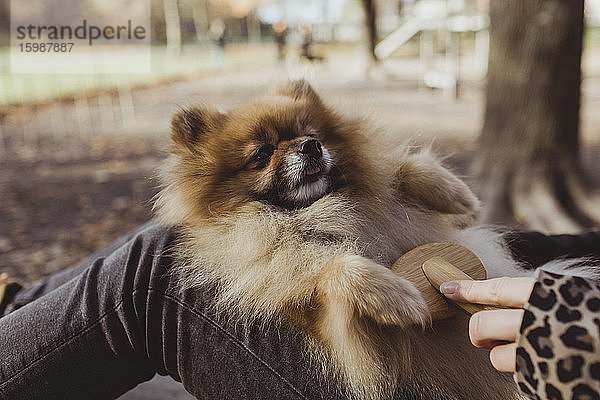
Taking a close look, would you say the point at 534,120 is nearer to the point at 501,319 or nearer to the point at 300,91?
the point at 300,91

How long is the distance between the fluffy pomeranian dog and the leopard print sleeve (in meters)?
0.28

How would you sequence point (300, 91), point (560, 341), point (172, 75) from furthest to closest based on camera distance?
point (172, 75)
point (300, 91)
point (560, 341)

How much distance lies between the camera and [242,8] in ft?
143

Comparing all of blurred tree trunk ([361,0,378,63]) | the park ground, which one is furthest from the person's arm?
blurred tree trunk ([361,0,378,63])

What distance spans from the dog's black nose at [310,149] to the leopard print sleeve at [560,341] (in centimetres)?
78

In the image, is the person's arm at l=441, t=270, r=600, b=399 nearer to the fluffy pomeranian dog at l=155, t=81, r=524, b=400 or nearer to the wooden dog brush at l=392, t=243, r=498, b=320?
the wooden dog brush at l=392, t=243, r=498, b=320

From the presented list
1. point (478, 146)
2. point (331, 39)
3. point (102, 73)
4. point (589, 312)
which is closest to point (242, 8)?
point (331, 39)

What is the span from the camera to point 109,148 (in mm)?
8547

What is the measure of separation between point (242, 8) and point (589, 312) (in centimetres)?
4562

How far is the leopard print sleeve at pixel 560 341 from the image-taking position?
3.13 feet

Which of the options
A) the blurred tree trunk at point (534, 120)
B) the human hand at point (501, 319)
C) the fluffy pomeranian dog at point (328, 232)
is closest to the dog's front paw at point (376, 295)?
the fluffy pomeranian dog at point (328, 232)

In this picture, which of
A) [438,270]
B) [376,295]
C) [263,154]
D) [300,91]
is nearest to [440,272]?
[438,270]

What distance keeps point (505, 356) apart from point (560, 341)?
138mm

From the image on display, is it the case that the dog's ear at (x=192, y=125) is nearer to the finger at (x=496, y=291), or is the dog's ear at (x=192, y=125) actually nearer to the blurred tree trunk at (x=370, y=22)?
the finger at (x=496, y=291)
